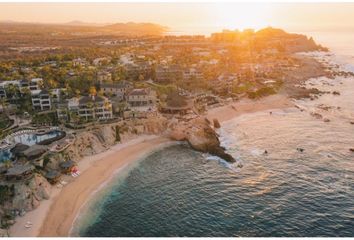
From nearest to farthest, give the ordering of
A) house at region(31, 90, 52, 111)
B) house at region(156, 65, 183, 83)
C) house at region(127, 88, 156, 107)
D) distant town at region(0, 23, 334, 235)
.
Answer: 1. distant town at region(0, 23, 334, 235)
2. house at region(31, 90, 52, 111)
3. house at region(127, 88, 156, 107)
4. house at region(156, 65, 183, 83)

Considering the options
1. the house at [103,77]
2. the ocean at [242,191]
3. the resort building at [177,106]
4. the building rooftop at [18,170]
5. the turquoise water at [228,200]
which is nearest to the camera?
the turquoise water at [228,200]

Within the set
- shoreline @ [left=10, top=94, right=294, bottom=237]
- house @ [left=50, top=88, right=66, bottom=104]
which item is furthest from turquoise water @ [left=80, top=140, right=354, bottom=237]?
house @ [left=50, top=88, right=66, bottom=104]

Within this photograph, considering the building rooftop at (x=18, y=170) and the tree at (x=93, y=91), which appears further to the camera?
the tree at (x=93, y=91)

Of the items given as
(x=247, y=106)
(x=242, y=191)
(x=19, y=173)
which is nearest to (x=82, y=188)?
(x=19, y=173)

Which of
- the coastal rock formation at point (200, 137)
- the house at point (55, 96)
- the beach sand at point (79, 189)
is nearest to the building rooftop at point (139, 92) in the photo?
the coastal rock formation at point (200, 137)

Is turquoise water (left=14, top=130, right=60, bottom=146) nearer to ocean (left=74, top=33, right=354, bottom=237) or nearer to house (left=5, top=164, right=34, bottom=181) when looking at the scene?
house (left=5, top=164, right=34, bottom=181)

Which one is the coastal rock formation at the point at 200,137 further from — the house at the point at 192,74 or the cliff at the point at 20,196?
the house at the point at 192,74

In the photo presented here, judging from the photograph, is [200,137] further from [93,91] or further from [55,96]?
[55,96]
